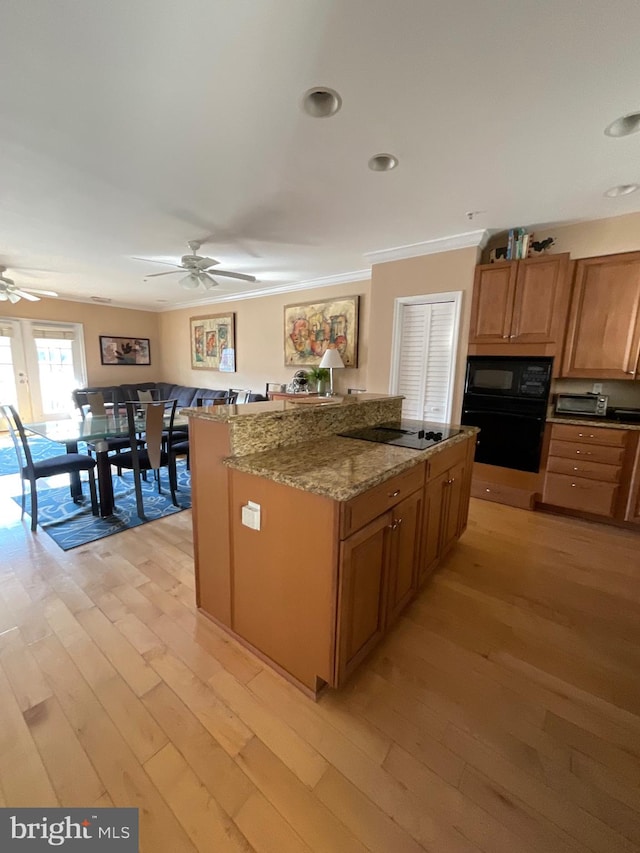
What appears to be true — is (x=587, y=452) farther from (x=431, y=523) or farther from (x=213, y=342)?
(x=213, y=342)

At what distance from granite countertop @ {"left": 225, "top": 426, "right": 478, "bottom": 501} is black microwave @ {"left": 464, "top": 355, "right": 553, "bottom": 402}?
1.65 metres

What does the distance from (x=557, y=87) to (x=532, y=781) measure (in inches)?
109

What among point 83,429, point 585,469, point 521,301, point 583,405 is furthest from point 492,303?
point 83,429

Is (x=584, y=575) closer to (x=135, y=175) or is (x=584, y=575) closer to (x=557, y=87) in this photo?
(x=557, y=87)

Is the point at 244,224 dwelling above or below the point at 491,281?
above

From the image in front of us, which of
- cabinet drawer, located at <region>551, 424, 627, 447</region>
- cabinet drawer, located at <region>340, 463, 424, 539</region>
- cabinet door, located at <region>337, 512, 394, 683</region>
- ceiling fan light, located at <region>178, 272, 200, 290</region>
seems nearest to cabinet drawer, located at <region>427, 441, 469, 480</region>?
cabinet drawer, located at <region>340, 463, 424, 539</region>

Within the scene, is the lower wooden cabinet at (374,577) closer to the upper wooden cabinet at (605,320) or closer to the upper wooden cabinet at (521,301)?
the upper wooden cabinet at (521,301)

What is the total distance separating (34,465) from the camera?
2754 mm

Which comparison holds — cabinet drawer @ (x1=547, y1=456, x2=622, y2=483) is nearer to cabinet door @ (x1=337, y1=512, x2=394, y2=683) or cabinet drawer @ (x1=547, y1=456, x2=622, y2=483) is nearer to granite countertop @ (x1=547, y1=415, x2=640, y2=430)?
granite countertop @ (x1=547, y1=415, x2=640, y2=430)

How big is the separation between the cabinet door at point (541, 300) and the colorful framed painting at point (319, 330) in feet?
7.05

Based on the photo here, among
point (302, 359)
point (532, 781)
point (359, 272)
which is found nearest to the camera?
point (532, 781)

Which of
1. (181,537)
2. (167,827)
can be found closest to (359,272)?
(181,537)

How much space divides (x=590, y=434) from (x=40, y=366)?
834 centimetres

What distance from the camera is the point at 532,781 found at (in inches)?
44.1
